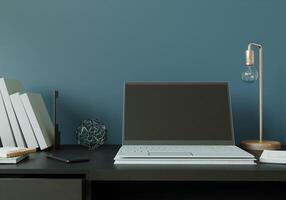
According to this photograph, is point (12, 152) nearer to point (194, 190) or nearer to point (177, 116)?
point (177, 116)

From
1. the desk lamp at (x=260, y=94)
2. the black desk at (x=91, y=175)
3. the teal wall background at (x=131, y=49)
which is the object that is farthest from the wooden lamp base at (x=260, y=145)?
the black desk at (x=91, y=175)

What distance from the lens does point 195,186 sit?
1505mm

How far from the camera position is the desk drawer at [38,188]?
0.99 metres

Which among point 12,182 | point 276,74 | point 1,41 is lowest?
point 12,182

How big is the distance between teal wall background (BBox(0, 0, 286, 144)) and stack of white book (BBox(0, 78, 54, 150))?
0.24 meters

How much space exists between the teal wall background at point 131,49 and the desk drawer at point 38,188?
0.57 m

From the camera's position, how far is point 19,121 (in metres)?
1.33

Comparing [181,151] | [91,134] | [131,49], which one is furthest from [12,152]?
[131,49]

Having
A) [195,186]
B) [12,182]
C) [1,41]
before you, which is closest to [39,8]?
[1,41]

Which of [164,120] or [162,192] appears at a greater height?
[164,120]

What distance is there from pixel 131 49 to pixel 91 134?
1.32 ft

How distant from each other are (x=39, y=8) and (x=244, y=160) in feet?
3.45

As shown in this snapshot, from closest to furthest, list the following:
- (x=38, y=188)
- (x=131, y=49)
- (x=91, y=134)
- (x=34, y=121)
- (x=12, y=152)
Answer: (x=38, y=188) < (x=12, y=152) < (x=34, y=121) < (x=91, y=134) < (x=131, y=49)

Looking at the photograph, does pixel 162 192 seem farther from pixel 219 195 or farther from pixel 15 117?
pixel 15 117
